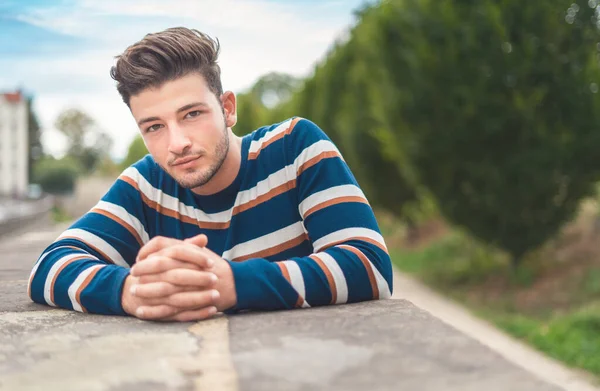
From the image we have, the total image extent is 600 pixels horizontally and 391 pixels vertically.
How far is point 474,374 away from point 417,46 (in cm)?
962

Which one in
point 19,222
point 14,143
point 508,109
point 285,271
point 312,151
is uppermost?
point 14,143

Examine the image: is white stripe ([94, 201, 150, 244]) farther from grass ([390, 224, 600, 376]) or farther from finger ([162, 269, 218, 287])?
grass ([390, 224, 600, 376])

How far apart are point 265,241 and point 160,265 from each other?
66 cm

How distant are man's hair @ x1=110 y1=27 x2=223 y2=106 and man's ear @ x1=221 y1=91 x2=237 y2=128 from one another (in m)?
0.05

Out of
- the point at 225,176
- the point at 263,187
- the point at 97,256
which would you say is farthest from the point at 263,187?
the point at 97,256

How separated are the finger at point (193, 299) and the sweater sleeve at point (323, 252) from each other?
85mm

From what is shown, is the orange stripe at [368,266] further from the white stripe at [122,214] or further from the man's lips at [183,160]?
the white stripe at [122,214]

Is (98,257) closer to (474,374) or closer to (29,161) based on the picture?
(474,374)

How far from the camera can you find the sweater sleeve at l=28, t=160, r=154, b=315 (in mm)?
2279

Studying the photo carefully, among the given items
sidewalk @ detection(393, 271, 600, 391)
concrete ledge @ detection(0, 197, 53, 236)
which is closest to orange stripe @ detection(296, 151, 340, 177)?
sidewalk @ detection(393, 271, 600, 391)

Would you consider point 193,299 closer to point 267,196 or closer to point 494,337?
point 267,196

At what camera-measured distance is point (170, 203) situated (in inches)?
112

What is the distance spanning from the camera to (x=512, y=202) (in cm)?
1002

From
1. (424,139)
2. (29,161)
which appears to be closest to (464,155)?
(424,139)
